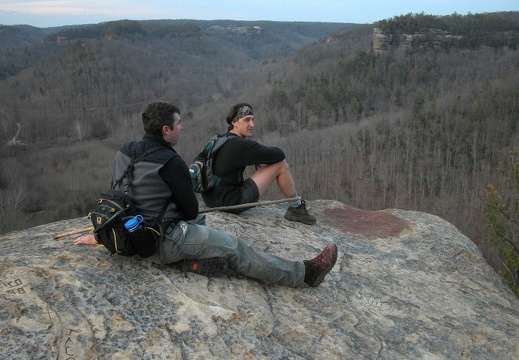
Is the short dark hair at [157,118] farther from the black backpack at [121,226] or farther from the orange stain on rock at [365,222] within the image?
the orange stain on rock at [365,222]

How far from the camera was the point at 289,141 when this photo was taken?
156 ft

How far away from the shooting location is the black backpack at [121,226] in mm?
3781

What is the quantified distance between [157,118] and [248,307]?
1780mm

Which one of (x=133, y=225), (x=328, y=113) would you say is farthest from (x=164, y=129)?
(x=328, y=113)

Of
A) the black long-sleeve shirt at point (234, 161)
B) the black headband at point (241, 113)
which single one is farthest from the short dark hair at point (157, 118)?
the black headband at point (241, 113)

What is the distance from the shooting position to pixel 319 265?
15.5ft

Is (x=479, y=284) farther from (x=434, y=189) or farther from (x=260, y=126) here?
(x=260, y=126)

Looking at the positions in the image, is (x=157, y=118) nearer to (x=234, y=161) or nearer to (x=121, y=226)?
(x=121, y=226)

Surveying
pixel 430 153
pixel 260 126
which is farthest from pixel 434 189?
pixel 260 126

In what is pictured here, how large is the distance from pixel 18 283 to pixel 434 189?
37.1 meters

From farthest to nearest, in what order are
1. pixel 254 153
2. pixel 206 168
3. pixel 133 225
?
pixel 206 168 → pixel 254 153 → pixel 133 225

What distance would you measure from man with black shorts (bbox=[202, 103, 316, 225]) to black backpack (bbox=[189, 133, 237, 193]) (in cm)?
5

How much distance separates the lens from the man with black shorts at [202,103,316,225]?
19.3 feet

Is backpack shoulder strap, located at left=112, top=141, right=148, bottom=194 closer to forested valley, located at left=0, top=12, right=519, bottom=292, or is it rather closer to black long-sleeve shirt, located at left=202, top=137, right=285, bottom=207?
black long-sleeve shirt, located at left=202, top=137, right=285, bottom=207
